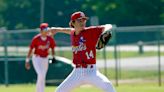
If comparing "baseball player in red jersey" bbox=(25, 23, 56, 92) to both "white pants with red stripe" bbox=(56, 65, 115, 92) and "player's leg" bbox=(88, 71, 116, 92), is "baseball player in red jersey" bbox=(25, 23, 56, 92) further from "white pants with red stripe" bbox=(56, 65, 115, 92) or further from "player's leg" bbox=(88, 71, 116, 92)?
"player's leg" bbox=(88, 71, 116, 92)

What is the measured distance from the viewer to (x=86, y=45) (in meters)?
12.3

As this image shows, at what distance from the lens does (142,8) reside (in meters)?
61.5

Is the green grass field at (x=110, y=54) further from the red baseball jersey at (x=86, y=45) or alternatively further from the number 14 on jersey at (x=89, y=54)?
the number 14 on jersey at (x=89, y=54)

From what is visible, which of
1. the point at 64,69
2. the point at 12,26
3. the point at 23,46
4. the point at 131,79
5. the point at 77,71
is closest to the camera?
the point at 77,71

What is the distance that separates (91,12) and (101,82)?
5439 cm

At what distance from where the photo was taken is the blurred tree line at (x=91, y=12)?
60.6m

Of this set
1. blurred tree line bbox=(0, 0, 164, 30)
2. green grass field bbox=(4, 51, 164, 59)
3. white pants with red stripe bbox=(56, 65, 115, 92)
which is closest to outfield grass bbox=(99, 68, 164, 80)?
green grass field bbox=(4, 51, 164, 59)

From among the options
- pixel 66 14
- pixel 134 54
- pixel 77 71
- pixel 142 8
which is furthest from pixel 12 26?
pixel 77 71

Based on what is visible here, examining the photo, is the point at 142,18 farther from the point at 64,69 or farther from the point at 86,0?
the point at 64,69

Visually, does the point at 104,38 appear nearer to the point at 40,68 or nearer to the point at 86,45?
the point at 86,45

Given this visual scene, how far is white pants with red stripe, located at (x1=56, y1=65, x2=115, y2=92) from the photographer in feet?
38.5

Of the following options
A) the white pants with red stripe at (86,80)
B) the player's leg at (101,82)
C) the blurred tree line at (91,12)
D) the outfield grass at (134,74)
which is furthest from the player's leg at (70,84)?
the blurred tree line at (91,12)

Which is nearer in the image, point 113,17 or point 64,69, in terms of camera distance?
point 64,69

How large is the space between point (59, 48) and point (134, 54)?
6320mm
